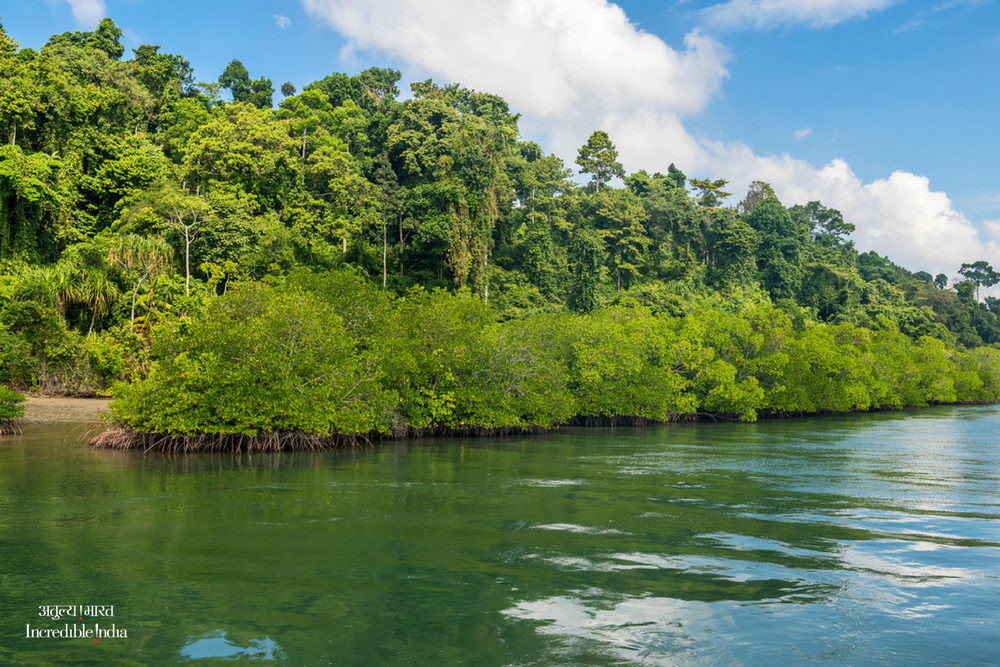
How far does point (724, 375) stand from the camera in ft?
118

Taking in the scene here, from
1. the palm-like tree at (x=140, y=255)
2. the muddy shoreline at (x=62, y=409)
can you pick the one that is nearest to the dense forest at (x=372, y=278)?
the palm-like tree at (x=140, y=255)

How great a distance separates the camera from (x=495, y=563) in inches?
381

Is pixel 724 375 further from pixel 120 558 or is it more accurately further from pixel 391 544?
pixel 120 558


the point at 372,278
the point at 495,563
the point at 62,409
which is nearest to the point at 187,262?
the point at 62,409

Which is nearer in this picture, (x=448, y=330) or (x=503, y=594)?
(x=503, y=594)

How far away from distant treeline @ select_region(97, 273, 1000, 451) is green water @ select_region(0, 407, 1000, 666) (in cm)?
234

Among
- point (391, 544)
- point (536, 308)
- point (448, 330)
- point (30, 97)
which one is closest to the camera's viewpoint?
point (391, 544)

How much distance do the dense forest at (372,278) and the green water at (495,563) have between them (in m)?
6.25

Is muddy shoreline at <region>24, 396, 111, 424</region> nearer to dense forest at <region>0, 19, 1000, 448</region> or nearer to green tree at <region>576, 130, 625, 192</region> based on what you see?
dense forest at <region>0, 19, 1000, 448</region>

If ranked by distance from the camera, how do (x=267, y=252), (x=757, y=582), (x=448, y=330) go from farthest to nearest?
1. (x=267, y=252)
2. (x=448, y=330)
3. (x=757, y=582)

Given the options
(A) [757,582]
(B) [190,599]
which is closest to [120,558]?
(B) [190,599]

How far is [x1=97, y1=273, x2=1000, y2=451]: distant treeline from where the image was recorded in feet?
68.7

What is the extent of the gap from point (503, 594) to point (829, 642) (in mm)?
3524

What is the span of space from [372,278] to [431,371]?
2147 cm
